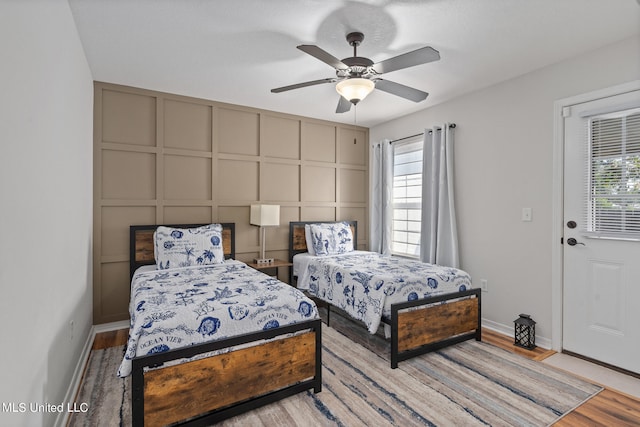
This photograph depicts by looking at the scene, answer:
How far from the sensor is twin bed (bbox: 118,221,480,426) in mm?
1785

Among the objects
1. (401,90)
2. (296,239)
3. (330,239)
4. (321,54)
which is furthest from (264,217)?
(321,54)

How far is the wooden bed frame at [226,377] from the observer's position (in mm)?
1728

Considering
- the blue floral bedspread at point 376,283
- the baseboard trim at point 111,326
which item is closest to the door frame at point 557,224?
the blue floral bedspread at point 376,283

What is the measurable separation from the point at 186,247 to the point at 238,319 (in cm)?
161

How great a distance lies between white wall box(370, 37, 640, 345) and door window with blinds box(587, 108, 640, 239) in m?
0.30

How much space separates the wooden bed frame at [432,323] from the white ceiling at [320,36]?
206 cm

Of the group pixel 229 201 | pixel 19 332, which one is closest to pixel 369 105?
pixel 229 201

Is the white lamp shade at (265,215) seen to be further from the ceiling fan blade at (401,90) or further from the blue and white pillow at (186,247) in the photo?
the ceiling fan blade at (401,90)

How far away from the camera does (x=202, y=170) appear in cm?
391

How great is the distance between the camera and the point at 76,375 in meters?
2.36

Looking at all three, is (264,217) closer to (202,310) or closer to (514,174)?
(202,310)

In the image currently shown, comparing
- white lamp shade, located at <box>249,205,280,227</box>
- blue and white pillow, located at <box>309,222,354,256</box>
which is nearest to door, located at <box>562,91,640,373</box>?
blue and white pillow, located at <box>309,222,354,256</box>

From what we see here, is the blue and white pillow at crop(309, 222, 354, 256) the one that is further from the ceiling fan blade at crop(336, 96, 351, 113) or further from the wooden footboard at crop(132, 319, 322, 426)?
the wooden footboard at crop(132, 319, 322, 426)

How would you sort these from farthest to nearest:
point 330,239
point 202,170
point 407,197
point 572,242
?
point 407,197 < point 330,239 < point 202,170 < point 572,242
